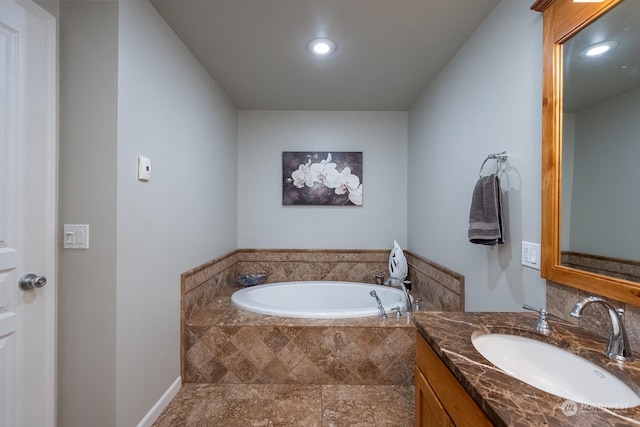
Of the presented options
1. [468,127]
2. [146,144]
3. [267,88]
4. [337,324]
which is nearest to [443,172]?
[468,127]

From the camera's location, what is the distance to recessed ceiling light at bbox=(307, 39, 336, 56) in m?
1.86

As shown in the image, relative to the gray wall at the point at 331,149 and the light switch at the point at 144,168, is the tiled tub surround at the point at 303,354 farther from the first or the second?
the gray wall at the point at 331,149


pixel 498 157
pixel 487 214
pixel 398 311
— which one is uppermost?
pixel 498 157

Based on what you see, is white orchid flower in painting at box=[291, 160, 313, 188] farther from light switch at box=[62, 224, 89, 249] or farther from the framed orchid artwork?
light switch at box=[62, 224, 89, 249]

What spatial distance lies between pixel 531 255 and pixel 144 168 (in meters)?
2.00

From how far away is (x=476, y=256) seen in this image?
1.74 meters

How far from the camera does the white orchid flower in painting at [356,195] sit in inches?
123

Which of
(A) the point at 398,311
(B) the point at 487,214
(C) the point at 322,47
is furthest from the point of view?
(A) the point at 398,311

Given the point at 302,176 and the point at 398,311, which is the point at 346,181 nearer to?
the point at 302,176

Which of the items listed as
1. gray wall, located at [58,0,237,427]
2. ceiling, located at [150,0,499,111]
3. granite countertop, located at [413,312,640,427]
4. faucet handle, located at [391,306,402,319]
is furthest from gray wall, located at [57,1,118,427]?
faucet handle, located at [391,306,402,319]

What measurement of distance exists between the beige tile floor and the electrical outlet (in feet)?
3.83

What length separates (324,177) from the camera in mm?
3117

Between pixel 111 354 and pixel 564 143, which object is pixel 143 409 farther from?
pixel 564 143

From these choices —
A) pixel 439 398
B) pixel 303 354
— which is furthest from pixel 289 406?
pixel 439 398
